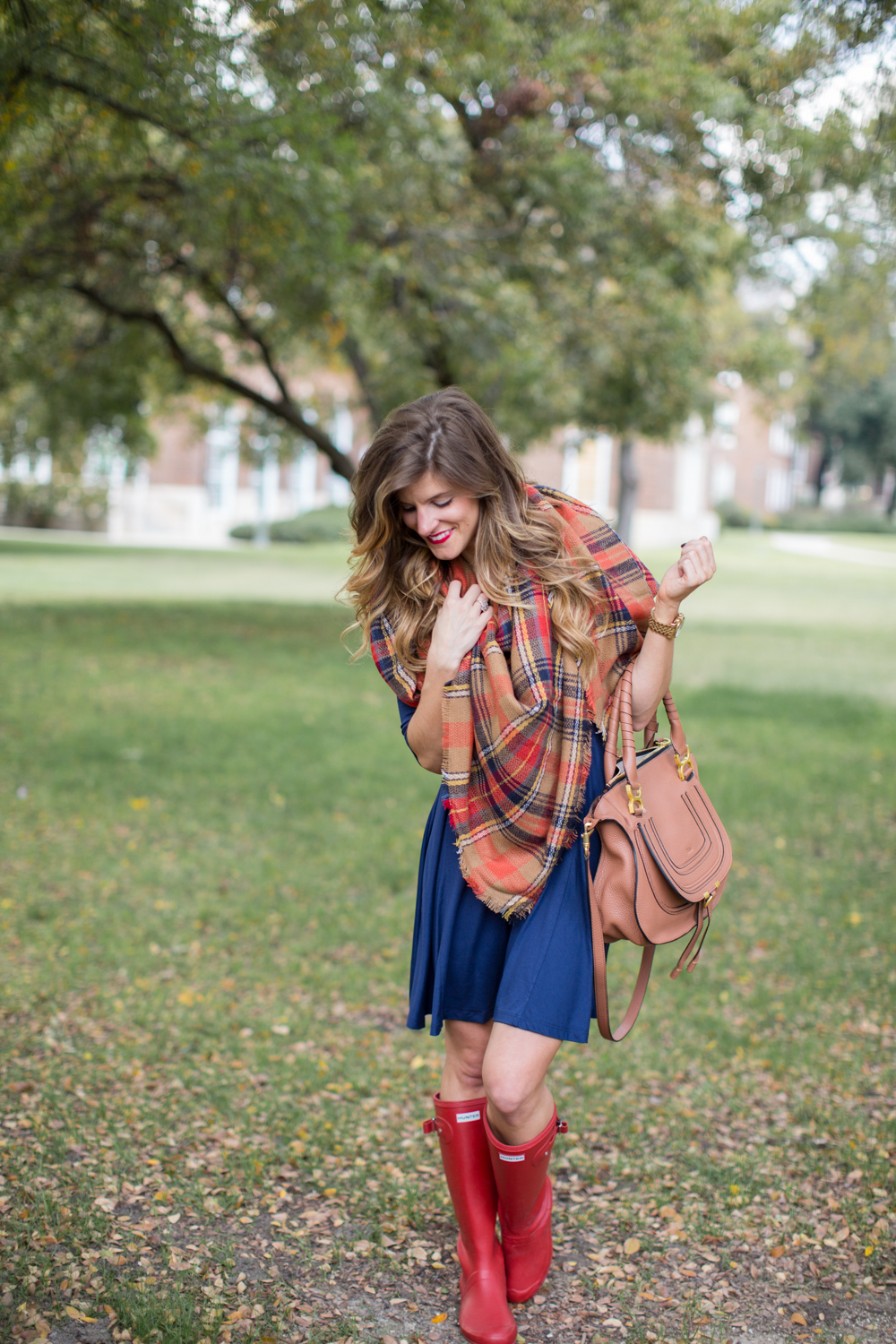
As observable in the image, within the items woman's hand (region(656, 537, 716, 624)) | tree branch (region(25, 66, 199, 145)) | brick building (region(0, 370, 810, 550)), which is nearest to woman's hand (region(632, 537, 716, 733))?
woman's hand (region(656, 537, 716, 624))

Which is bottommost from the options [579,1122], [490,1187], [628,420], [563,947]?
[579,1122]

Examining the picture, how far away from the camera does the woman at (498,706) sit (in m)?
2.38

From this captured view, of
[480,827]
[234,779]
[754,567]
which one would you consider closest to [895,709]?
[234,779]

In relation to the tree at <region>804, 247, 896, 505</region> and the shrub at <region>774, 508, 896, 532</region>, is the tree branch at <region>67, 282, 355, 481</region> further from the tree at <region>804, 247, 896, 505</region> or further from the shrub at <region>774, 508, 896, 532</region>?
the shrub at <region>774, 508, 896, 532</region>

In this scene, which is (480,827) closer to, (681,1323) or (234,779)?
(681,1323)

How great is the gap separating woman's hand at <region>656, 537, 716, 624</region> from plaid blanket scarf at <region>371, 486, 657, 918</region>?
0.19m

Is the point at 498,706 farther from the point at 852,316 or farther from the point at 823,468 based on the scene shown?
the point at 823,468

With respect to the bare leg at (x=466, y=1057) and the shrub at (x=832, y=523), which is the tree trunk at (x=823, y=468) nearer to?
the shrub at (x=832, y=523)

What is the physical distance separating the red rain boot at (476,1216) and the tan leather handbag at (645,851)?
385 mm

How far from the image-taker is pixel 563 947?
244 cm

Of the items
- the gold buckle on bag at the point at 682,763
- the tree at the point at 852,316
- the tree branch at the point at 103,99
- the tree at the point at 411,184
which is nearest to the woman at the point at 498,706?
the gold buckle on bag at the point at 682,763

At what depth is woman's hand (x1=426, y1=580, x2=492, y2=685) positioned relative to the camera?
237 centimetres

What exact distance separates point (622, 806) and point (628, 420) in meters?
11.4

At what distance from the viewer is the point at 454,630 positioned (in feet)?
7.82
